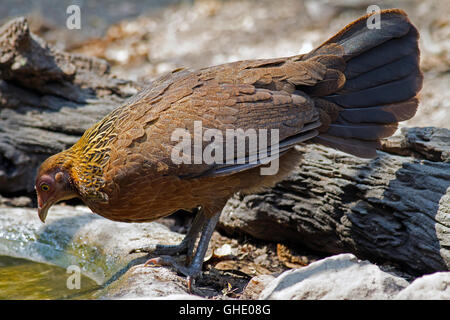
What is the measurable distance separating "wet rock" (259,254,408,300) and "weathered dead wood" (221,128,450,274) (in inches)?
37.1

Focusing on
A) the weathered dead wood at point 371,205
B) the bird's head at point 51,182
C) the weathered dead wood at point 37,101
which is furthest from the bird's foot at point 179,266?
the weathered dead wood at point 37,101

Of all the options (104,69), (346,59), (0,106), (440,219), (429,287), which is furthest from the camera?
(104,69)

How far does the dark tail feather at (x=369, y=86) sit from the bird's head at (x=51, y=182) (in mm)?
1955

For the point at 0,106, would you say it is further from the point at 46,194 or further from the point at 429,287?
the point at 429,287

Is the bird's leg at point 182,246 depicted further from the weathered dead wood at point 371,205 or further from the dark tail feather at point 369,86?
the dark tail feather at point 369,86

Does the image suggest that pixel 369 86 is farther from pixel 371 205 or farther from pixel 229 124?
pixel 229 124

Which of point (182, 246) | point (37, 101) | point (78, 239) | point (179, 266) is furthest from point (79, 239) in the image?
point (37, 101)

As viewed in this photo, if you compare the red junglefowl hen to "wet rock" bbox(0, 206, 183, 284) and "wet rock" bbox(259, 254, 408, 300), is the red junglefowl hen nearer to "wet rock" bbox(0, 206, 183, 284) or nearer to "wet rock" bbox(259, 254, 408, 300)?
"wet rock" bbox(0, 206, 183, 284)

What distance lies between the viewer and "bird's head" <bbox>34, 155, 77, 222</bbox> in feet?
12.5

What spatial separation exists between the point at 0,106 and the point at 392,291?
444 cm

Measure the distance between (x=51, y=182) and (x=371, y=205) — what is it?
8.16ft

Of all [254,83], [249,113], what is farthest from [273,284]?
[254,83]

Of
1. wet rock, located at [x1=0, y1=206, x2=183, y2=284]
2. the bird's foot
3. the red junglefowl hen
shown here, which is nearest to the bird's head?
the red junglefowl hen

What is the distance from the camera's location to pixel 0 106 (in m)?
5.47
